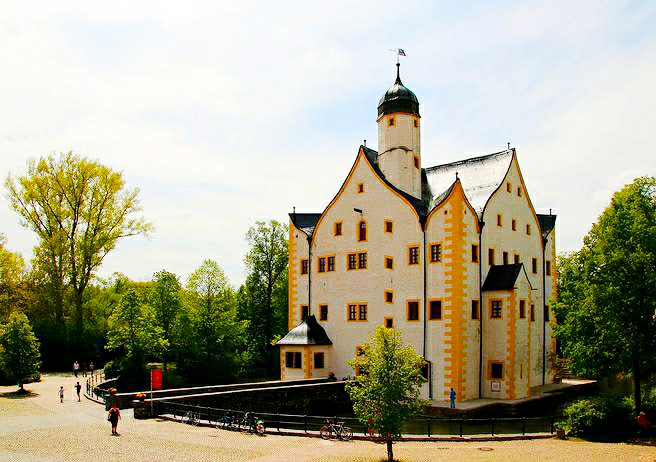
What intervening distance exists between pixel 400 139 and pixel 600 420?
24.6 m

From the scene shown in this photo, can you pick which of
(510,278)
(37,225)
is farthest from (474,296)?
(37,225)

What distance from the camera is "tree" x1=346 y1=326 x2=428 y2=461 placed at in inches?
846

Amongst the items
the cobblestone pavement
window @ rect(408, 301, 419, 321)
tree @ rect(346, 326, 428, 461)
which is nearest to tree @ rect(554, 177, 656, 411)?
the cobblestone pavement

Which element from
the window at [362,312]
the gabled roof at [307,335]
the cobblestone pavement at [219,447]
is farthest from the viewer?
the gabled roof at [307,335]

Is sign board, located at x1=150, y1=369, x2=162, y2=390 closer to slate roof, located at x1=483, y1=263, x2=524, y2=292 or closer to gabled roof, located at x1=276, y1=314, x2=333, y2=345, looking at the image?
gabled roof, located at x1=276, y1=314, x2=333, y2=345

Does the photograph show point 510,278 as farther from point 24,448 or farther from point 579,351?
point 24,448

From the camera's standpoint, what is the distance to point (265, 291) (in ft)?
211

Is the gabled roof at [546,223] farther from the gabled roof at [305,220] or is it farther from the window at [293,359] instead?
the window at [293,359]

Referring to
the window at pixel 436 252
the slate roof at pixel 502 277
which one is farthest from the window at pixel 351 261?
the slate roof at pixel 502 277

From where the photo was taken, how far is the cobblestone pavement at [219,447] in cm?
2111

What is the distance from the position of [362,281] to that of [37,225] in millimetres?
29790

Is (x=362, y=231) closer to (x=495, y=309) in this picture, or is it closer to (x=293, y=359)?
(x=293, y=359)

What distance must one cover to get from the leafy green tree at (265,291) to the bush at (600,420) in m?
38.0

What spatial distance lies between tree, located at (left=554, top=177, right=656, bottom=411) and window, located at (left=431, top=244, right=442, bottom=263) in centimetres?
1070
